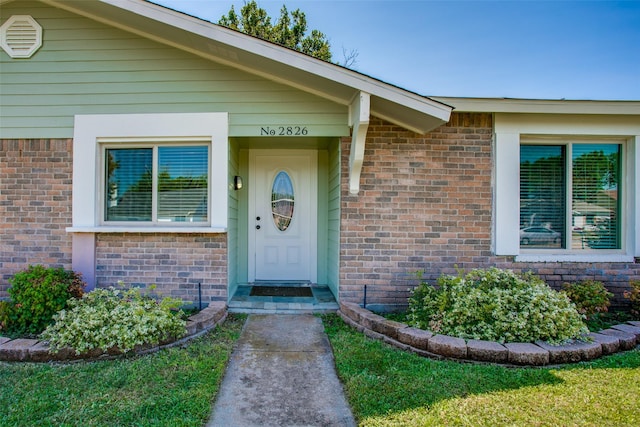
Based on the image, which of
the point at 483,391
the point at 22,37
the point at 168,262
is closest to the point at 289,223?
the point at 168,262

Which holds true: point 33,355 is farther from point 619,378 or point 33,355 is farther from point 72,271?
point 619,378

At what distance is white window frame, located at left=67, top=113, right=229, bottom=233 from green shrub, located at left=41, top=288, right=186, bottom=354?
1.15 m

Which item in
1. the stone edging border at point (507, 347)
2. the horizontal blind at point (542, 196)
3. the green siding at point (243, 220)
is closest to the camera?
the stone edging border at point (507, 347)

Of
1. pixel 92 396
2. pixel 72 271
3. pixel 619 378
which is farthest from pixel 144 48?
pixel 619 378

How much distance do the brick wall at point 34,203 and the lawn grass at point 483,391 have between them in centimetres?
413

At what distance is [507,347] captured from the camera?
3234mm

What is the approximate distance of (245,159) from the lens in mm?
5770

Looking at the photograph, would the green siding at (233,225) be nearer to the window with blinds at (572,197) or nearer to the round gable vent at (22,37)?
the round gable vent at (22,37)

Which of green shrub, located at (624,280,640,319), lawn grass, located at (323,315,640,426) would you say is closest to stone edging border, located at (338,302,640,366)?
lawn grass, located at (323,315,640,426)

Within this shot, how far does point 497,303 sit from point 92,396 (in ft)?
12.4

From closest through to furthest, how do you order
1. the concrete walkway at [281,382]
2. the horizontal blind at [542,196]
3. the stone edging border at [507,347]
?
the concrete walkway at [281,382] → the stone edging border at [507,347] → the horizontal blind at [542,196]

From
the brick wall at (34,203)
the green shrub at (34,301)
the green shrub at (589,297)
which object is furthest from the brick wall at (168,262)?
the green shrub at (589,297)

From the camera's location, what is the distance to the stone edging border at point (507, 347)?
3.19m

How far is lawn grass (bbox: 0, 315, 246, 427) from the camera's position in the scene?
2369 mm
